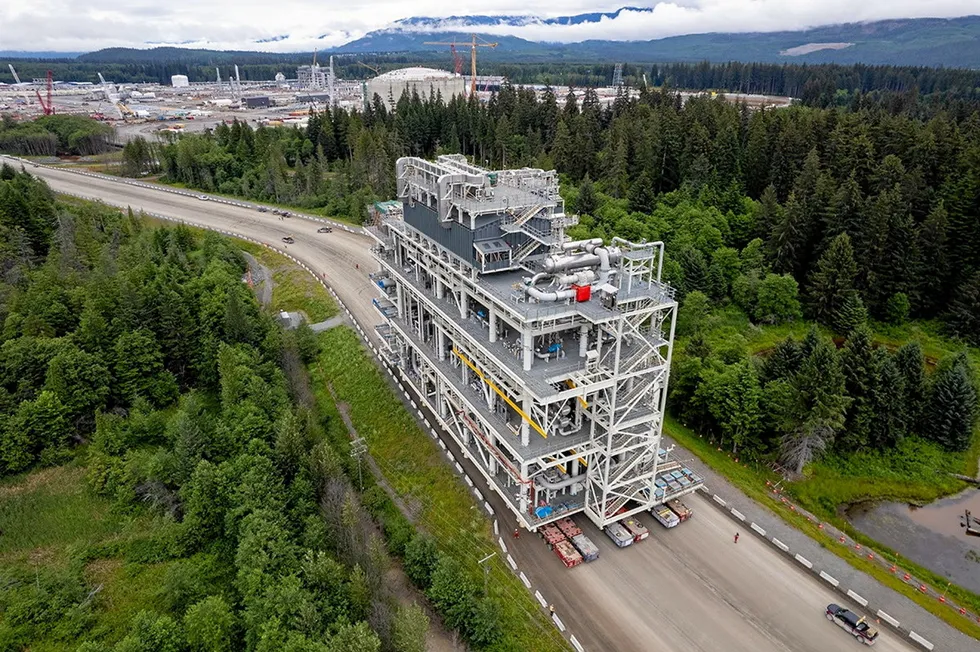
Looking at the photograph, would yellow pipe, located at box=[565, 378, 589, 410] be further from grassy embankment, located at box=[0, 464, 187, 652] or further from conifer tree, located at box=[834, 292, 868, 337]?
conifer tree, located at box=[834, 292, 868, 337]

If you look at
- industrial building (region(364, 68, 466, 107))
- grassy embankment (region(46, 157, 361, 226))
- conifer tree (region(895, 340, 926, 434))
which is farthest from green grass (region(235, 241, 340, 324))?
industrial building (region(364, 68, 466, 107))

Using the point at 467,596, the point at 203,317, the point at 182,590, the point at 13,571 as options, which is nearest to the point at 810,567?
the point at 467,596

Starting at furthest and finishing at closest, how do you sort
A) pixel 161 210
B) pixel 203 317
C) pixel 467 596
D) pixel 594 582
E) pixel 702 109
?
pixel 161 210
pixel 702 109
pixel 203 317
pixel 594 582
pixel 467 596

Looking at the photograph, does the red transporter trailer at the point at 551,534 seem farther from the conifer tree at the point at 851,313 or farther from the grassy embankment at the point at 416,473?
the conifer tree at the point at 851,313

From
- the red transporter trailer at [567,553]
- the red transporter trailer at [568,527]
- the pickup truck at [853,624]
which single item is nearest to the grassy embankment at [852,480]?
the pickup truck at [853,624]

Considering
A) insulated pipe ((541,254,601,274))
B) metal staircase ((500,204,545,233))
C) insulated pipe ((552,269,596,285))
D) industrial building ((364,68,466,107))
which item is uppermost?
industrial building ((364,68,466,107))

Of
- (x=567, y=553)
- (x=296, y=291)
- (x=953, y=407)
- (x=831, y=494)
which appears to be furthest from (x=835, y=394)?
(x=296, y=291)

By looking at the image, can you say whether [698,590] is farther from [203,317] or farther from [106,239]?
[106,239]
